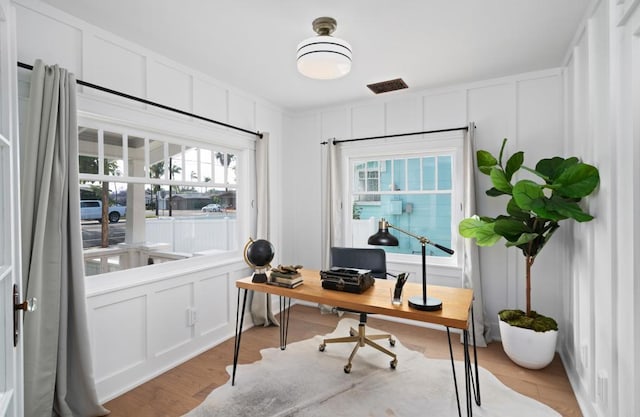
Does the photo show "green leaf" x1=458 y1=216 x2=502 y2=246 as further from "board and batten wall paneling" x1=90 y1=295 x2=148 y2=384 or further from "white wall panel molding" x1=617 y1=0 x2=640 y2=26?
"board and batten wall paneling" x1=90 y1=295 x2=148 y2=384

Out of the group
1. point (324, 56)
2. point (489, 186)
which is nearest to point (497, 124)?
point (489, 186)

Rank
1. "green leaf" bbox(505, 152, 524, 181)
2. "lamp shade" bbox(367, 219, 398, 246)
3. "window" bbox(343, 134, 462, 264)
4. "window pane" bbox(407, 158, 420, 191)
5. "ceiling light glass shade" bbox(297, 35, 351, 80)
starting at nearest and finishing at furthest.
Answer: "ceiling light glass shade" bbox(297, 35, 351, 80), "lamp shade" bbox(367, 219, 398, 246), "green leaf" bbox(505, 152, 524, 181), "window" bbox(343, 134, 462, 264), "window pane" bbox(407, 158, 420, 191)

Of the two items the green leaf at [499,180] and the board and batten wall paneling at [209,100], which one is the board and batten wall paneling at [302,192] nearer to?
the board and batten wall paneling at [209,100]

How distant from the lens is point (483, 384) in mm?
2453

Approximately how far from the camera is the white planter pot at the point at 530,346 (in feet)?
8.47

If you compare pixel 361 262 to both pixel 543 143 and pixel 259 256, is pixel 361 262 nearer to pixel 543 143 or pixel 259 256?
pixel 259 256

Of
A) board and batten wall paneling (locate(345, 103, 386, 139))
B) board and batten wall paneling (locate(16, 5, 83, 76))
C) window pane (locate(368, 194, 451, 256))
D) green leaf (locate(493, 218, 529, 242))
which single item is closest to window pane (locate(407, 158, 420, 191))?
window pane (locate(368, 194, 451, 256))

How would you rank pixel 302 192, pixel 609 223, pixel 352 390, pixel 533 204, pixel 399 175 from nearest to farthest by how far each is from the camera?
pixel 609 223, pixel 533 204, pixel 352 390, pixel 399 175, pixel 302 192

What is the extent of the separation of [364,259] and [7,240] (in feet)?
8.53

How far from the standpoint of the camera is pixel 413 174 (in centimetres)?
379

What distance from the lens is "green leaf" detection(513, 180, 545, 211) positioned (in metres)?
2.26

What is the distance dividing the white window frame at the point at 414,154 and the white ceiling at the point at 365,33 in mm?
647

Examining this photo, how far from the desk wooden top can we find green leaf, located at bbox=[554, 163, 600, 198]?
0.92 meters

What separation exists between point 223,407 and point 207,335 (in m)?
1.08
